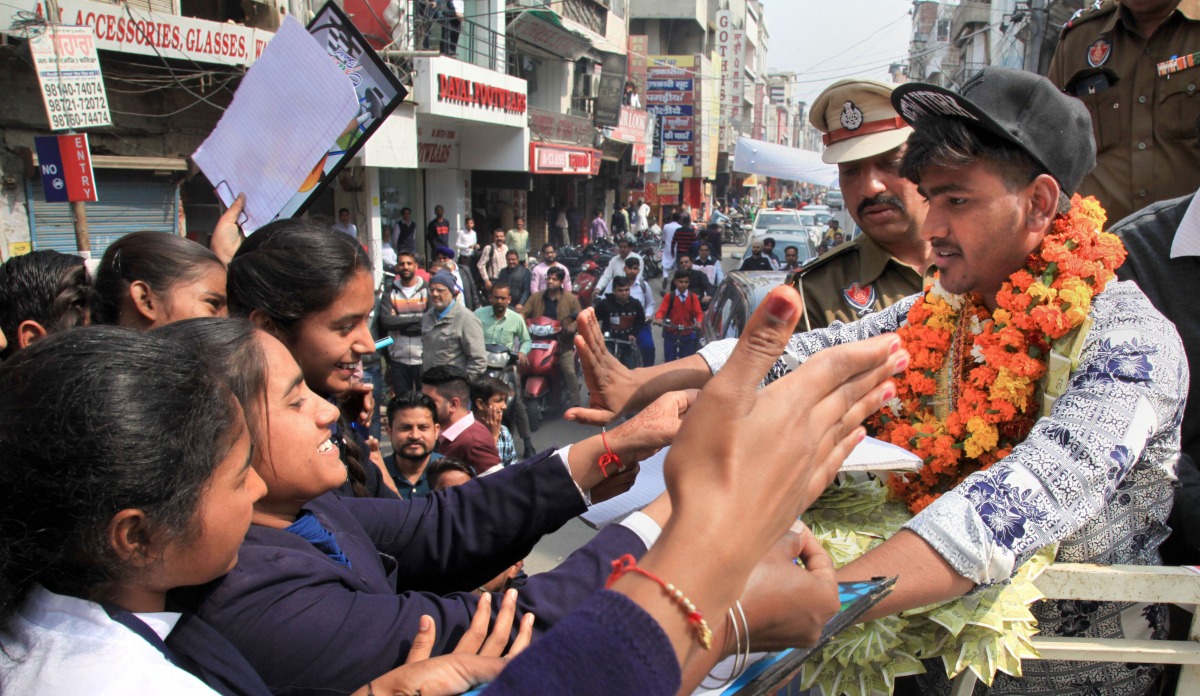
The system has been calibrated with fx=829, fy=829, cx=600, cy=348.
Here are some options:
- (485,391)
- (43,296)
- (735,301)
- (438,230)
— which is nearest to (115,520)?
(43,296)

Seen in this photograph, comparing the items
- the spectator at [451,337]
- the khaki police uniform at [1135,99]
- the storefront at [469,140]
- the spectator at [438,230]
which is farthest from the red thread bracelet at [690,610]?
the spectator at [438,230]

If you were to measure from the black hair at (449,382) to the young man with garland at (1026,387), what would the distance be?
392 cm

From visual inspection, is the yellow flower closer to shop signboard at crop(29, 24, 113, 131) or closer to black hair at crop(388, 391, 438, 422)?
black hair at crop(388, 391, 438, 422)

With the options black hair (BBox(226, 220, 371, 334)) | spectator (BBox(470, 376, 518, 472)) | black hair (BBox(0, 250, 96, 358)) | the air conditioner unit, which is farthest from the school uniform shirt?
the air conditioner unit

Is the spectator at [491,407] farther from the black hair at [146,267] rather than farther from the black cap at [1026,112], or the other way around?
the black cap at [1026,112]

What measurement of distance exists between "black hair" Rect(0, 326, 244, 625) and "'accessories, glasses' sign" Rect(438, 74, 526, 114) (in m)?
14.4

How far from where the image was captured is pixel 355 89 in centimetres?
305

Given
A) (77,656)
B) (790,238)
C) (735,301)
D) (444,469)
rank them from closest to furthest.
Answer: (77,656)
(444,469)
(735,301)
(790,238)

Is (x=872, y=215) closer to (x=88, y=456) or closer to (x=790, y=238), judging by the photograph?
(x=88, y=456)

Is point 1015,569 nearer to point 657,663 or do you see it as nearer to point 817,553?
point 817,553

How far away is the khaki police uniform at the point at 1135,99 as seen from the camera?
8.71ft

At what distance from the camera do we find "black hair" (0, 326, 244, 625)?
1.06m

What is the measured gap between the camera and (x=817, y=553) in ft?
4.24

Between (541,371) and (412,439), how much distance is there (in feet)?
15.7
